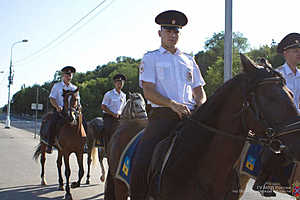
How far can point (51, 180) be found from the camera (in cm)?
973

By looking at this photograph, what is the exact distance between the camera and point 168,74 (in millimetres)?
3623

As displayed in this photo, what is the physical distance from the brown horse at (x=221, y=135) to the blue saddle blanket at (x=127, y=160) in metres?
0.73

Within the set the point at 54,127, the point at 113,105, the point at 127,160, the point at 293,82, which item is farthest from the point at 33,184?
the point at 293,82

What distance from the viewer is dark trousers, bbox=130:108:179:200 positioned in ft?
11.2

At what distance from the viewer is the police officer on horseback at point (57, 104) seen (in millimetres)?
8852

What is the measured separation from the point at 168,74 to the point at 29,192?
601 centimetres

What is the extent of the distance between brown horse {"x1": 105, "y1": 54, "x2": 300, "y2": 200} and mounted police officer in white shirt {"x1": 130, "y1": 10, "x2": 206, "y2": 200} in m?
0.17

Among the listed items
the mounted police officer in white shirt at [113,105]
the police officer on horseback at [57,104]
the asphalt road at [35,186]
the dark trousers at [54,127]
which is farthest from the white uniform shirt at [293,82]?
the dark trousers at [54,127]

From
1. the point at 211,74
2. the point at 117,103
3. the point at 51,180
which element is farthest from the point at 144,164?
the point at 211,74

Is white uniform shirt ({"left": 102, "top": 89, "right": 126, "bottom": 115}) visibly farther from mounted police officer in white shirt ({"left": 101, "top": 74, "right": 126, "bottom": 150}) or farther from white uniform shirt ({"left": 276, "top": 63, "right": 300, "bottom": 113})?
white uniform shirt ({"left": 276, "top": 63, "right": 300, "bottom": 113})

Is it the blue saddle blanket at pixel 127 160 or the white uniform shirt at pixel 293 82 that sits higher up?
the white uniform shirt at pixel 293 82

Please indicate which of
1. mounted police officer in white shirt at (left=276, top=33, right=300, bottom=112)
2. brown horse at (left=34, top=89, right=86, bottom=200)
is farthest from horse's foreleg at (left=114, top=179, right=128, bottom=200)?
brown horse at (left=34, top=89, right=86, bottom=200)

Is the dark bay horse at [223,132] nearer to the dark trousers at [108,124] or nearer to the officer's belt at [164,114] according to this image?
the officer's belt at [164,114]

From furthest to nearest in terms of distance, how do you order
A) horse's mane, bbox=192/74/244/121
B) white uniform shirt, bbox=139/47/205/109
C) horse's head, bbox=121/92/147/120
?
horse's head, bbox=121/92/147/120
white uniform shirt, bbox=139/47/205/109
horse's mane, bbox=192/74/244/121
